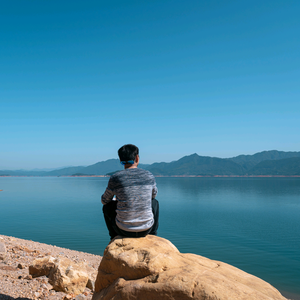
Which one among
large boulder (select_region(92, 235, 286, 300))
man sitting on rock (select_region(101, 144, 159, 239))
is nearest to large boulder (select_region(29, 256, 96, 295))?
large boulder (select_region(92, 235, 286, 300))

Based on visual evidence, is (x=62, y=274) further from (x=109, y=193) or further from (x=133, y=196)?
(x=133, y=196)

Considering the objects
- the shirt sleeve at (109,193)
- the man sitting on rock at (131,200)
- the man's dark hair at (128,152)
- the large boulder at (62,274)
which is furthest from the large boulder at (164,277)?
the large boulder at (62,274)

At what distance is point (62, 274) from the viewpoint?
666 cm

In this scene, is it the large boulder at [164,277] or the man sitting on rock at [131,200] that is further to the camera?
the man sitting on rock at [131,200]

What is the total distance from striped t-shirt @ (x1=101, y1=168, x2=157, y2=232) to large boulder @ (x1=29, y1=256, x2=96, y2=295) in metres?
3.21

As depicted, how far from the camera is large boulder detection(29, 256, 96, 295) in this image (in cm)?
659

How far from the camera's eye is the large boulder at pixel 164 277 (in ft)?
10.8

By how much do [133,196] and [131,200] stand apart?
0.24 feet

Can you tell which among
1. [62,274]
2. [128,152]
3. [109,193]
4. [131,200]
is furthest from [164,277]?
[62,274]

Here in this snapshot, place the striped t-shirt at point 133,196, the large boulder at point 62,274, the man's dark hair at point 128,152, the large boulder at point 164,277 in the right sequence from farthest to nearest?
1. the large boulder at point 62,274
2. the man's dark hair at point 128,152
3. the striped t-shirt at point 133,196
4. the large boulder at point 164,277

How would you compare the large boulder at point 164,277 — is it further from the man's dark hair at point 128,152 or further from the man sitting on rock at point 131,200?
the man's dark hair at point 128,152

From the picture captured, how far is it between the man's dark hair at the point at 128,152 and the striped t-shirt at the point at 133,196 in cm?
31

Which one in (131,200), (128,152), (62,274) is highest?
(128,152)

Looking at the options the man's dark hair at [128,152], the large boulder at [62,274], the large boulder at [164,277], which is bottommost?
the large boulder at [62,274]
